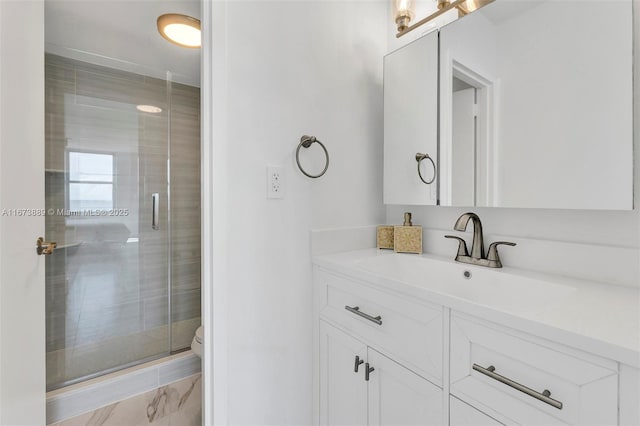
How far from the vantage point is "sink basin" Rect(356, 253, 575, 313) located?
2.61ft

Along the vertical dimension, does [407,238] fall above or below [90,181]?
A: below

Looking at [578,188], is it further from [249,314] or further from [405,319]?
[249,314]

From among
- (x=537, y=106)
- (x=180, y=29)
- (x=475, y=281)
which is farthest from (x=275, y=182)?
(x=180, y=29)

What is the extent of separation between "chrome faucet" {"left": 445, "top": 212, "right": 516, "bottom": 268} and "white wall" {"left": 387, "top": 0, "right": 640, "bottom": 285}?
6 centimetres

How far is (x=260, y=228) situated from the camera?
1037 millimetres

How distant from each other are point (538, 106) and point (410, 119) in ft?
1.50

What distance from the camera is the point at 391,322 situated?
2.74 ft

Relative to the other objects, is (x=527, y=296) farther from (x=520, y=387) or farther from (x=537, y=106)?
(x=537, y=106)

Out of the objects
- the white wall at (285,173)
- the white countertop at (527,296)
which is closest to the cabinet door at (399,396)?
the white countertop at (527,296)

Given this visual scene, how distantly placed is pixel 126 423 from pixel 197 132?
1946 mm

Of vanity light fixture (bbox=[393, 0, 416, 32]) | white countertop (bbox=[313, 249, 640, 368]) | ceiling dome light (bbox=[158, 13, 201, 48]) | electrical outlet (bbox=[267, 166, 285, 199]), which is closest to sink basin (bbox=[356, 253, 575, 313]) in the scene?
white countertop (bbox=[313, 249, 640, 368])
